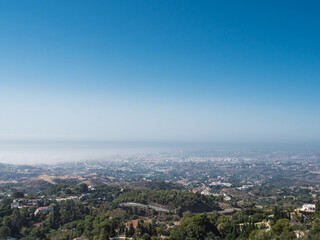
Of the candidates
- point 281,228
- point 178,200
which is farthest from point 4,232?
point 281,228

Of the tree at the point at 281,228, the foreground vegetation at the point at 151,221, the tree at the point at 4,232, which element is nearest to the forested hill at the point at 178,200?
the foreground vegetation at the point at 151,221

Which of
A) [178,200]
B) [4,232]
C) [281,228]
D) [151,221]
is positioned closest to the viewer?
[281,228]

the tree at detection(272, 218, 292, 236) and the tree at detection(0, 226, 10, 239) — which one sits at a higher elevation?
the tree at detection(272, 218, 292, 236)

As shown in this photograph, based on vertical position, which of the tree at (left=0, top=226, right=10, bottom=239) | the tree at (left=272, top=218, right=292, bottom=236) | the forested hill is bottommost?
the forested hill

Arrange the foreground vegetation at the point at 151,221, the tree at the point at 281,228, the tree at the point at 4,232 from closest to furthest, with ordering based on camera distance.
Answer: the tree at the point at 281,228 → the foreground vegetation at the point at 151,221 → the tree at the point at 4,232

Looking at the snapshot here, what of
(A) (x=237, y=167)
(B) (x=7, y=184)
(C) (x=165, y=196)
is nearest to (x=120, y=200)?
(C) (x=165, y=196)

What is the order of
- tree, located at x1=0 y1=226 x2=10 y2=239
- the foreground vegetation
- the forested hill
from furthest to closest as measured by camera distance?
the forested hill, tree, located at x1=0 y1=226 x2=10 y2=239, the foreground vegetation

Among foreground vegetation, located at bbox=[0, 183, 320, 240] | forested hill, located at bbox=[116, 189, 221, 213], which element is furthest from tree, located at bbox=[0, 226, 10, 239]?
forested hill, located at bbox=[116, 189, 221, 213]

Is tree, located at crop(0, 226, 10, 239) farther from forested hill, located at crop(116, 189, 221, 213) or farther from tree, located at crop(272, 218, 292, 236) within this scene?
tree, located at crop(272, 218, 292, 236)

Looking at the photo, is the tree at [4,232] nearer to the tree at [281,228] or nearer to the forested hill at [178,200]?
the forested hill at [178,200]

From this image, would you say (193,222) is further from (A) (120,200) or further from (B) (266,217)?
(A) (120,200)

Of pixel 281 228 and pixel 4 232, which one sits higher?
pixel 281 228

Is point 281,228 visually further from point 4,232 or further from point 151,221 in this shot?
point 4,232
